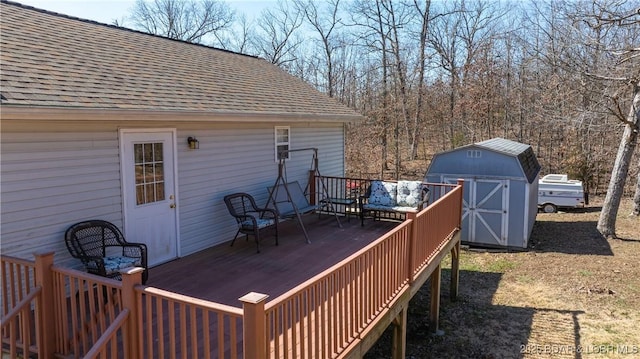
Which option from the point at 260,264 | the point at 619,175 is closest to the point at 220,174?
the point at 260,264

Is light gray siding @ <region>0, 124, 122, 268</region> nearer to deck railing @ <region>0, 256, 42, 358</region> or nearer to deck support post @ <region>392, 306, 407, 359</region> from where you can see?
deck railing @ <region>0, 256, 42, 358</region>

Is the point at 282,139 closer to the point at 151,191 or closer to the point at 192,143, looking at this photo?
the point at 192,143

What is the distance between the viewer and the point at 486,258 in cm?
1091

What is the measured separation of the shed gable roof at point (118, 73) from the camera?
488 cm

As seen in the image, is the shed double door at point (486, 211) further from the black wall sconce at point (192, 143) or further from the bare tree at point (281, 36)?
the bare tree at point (281, 36)

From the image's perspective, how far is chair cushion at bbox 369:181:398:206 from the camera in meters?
8.91

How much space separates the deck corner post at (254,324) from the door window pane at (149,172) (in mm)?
3693

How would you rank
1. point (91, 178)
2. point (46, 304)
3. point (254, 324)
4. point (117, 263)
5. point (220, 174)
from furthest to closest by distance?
point (220, 174), point (91, 178), point (117, 263), point (46, 304), point (254, 324)

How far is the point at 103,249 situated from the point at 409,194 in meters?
5.62

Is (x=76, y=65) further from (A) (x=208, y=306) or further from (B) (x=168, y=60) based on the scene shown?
(A) (x=208, y=306)

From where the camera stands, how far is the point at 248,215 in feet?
23.0

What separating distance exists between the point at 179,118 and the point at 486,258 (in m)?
8.19

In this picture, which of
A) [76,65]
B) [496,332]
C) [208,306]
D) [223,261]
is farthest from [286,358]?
[496,332]

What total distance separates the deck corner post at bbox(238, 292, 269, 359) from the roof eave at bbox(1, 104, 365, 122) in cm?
305
